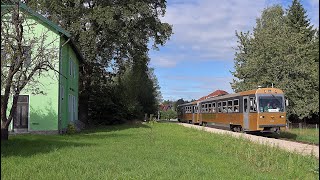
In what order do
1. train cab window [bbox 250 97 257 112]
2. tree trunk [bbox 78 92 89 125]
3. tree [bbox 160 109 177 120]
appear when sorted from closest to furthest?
train cab window [bbox 250 97 257 112] < tree trunk [bbox 78 92 89 125] < tree [bbox 160 109 177 120]

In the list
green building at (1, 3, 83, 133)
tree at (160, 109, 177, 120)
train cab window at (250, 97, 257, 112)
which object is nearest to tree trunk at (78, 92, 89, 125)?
green building at (1, 3, 83, 133)

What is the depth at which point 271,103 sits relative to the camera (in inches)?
990

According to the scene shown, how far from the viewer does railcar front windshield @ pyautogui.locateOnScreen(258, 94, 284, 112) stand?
24.8m

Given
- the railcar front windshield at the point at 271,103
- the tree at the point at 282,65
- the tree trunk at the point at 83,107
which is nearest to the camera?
the railcar front windshield at the point at 271,103

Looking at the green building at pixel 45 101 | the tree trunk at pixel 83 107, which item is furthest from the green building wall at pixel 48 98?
the tree trunk at pixel 83 107

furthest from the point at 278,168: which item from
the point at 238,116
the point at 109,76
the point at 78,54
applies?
the point at 109,76

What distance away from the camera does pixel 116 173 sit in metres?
9.24

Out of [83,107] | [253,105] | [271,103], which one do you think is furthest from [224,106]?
[83,107]

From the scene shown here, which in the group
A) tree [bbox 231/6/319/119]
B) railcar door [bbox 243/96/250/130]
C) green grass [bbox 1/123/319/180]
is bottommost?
green grass [bbox 1/123/319/180]

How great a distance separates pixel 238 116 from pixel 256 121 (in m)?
3.36

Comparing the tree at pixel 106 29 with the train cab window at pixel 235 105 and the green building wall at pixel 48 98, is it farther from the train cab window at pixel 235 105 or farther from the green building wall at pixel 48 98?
the train cab window at pixel 235 105

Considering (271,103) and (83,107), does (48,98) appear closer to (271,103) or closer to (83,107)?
(271,103)

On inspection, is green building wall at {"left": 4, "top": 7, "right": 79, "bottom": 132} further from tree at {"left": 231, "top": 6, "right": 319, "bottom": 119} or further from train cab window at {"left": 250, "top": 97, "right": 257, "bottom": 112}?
tree at {"left": 231, "top": 6, "right": 319, "bottom": 119}

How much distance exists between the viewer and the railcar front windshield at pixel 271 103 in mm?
24766
